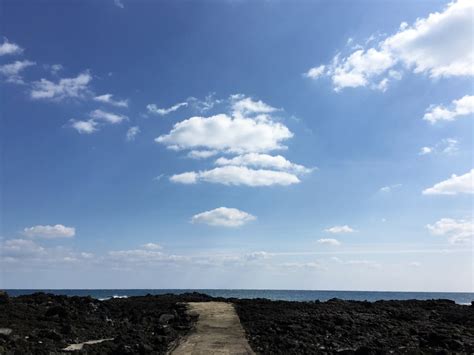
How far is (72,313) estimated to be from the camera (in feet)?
86.9

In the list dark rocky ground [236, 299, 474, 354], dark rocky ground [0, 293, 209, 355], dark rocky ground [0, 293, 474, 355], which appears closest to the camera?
dark rocky ground [0, 293, 209, 355]

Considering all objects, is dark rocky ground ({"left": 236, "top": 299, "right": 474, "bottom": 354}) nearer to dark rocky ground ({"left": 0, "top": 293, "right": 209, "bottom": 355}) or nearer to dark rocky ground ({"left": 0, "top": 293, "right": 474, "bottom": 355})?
dark rocky ground ({"left": 0, "top": 293, "right": 474, "bottom": 355})

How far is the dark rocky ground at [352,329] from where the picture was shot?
1928cm

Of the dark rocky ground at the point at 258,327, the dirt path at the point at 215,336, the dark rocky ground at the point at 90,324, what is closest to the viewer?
the dark rocky ground at the point at 90,324

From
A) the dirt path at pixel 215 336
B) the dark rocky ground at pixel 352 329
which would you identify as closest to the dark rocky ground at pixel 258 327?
the dark rocky ground at pixel 352 329

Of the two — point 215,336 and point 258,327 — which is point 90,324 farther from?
point 258,327

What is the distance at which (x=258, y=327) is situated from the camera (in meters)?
23.4

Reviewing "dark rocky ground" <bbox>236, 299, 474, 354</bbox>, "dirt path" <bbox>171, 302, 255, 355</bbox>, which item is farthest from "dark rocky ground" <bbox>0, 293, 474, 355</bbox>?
"dirt path" <bbox>171, 302, 255, 355</bbox>

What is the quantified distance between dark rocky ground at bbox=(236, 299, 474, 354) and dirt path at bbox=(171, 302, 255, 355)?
1.92 feet

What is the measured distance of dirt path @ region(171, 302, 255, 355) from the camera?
1817 cm

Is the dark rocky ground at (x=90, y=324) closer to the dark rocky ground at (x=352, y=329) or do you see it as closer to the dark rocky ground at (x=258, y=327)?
the dark rocky ground at (x=258, y=327)

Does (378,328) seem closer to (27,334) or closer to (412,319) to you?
(412,319)

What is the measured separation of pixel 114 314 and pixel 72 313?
3292 millimetres

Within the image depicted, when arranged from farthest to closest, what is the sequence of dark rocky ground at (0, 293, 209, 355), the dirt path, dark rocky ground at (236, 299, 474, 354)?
1. dark rocky ground at (236, 299, 474, 354)
2. the dirt path
3. dark rocky ground at (0, 293, 209, 355)
